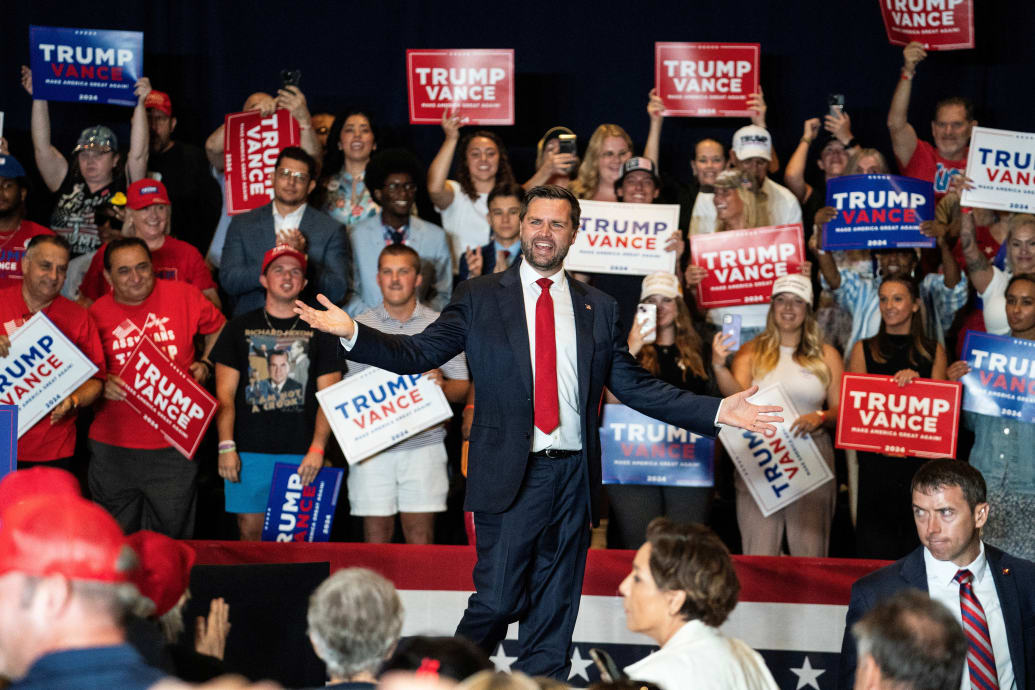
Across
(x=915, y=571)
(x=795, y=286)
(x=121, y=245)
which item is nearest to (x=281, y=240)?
(x=121, y=245)

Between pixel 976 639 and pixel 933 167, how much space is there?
3.88 m

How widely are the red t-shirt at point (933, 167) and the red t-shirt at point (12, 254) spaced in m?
4.80

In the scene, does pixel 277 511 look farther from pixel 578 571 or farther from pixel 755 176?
pixel 755 176

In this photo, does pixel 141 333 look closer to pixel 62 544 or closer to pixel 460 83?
pixel 460 83

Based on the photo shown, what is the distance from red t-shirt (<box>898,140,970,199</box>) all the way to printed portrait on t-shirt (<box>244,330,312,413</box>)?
3.61 metres

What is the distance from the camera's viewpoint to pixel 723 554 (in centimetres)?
311

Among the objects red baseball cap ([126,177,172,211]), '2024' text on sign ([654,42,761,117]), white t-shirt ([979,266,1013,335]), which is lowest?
white t-shirt ([979,266,1013,335])

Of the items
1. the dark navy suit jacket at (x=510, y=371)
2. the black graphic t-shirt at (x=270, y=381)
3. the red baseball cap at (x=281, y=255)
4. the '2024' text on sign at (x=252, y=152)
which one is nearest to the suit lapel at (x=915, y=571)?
the dark navy suit jacket at (x=510, y=371)

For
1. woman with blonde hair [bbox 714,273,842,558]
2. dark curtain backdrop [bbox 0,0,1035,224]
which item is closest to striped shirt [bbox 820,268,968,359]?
woman with blonde hair [bbox 714,273,842,558]

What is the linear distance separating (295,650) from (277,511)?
55.8 inches

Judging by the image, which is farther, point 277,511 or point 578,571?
point 277,511

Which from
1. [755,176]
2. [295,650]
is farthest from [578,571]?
[755,176]

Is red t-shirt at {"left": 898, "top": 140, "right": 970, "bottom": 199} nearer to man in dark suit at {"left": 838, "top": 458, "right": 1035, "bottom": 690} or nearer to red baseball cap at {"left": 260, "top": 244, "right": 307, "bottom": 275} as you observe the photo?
man in dark suit at {"left": 838, "top": 458, "right": 1035, "bottom": 690}

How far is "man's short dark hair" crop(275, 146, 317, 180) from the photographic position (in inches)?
253
